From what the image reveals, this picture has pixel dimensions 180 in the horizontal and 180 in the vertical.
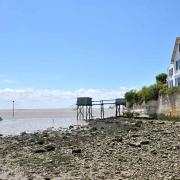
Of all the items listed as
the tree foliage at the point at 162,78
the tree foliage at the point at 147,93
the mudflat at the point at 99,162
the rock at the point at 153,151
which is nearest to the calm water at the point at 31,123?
the tree foliage at the point at 147,93

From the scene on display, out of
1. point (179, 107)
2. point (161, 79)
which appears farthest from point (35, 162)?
point (161, 79)

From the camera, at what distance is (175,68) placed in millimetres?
58750

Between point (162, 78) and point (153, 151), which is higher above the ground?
point (162, 78)

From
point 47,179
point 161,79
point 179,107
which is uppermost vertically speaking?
point 161,79

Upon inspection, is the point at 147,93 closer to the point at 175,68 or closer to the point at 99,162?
the point at 175,68

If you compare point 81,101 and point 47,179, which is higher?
point 81,101

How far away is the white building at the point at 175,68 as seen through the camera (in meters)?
57.2

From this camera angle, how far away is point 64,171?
645 inches

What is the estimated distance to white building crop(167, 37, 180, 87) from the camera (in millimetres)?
57250

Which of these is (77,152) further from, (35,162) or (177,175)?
(177,175)

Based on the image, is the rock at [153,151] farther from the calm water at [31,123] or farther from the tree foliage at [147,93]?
the tree foliage at [147,93]

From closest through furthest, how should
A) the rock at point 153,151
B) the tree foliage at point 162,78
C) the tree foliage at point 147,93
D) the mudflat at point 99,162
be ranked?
1. the mudflat at point 99,162
2. the rock at point 153,151
3. the tree foliage at point 147,93
4. the tree foliage at point 162,78

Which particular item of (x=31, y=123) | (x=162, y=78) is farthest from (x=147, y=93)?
(x=31, y=123)

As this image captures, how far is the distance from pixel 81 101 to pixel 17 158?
57.4 m
